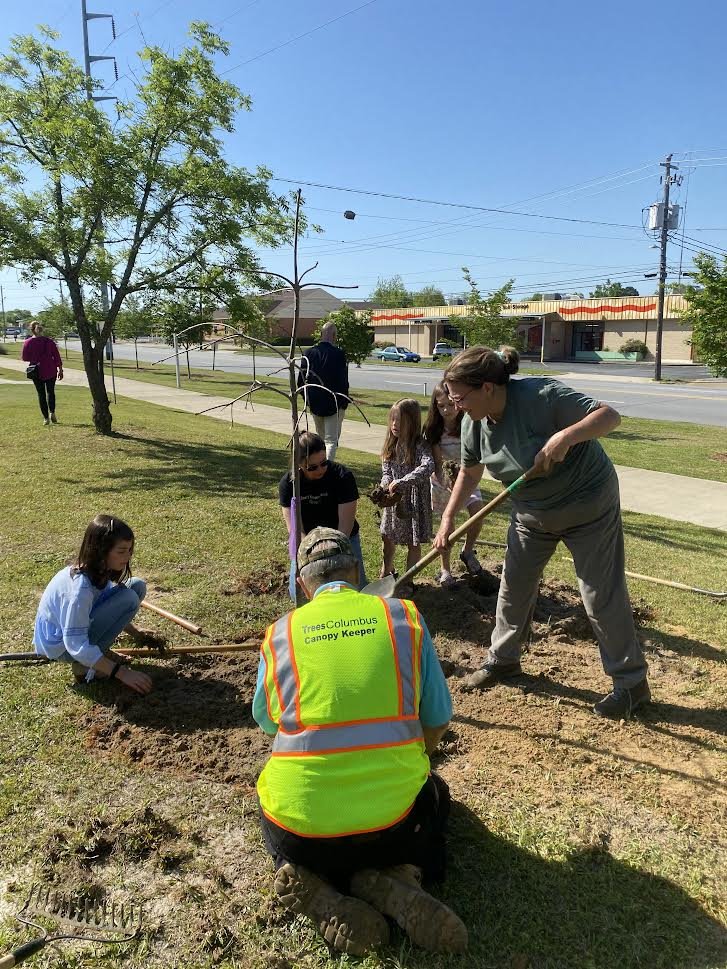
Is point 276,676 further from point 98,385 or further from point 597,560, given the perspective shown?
point 98,385

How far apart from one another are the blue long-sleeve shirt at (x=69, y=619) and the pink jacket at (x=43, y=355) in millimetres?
9268

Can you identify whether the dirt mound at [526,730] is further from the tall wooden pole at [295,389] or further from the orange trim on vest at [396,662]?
the orange trim on vest at [396,662]

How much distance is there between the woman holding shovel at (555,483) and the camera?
325cm

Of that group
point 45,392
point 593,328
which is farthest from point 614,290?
point 45,392

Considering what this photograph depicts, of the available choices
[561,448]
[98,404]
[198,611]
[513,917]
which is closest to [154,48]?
[98,404]

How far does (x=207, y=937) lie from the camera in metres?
2.28

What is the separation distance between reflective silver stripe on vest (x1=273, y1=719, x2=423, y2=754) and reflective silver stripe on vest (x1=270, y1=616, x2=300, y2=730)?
43 millimetres

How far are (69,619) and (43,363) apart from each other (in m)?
9.66

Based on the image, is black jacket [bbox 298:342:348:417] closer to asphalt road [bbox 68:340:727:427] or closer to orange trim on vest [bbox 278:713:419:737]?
asphalt road [bbox 68:340:727:427]

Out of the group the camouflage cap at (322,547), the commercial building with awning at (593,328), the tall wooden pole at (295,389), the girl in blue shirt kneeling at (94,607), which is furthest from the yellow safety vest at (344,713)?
the commercial building with awning at (593,328)

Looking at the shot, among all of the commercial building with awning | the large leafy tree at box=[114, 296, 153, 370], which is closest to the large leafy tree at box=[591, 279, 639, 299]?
the commercial building with awning

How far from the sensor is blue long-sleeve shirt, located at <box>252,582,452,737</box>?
2256 mm

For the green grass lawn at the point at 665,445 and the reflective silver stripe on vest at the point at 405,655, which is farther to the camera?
the green grass lawn at the point at 665,445

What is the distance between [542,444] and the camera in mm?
3326
